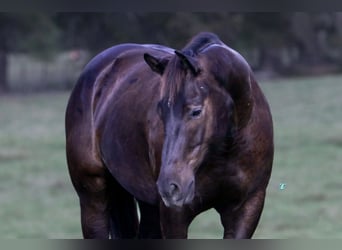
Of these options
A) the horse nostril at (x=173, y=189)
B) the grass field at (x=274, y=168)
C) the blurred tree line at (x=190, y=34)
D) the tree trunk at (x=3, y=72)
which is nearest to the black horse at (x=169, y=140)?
the horse nostril at (x=173, y=189)

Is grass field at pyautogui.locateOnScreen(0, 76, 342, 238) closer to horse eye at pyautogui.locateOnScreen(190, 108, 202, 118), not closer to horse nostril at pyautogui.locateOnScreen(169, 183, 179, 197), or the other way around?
horse eye at pyautogui.locateOnScreen(190, 108, 202, 118)

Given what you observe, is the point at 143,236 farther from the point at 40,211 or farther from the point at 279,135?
the point at 279,135

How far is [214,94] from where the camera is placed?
2758 millimetres

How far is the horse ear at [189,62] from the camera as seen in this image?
2.66 meters

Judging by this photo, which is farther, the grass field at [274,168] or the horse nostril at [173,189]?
the grass field at [274,168]

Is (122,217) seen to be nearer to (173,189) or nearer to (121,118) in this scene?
(121,118)

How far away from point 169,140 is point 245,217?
65cm

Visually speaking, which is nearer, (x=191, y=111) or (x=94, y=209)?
(x=191, y=111)

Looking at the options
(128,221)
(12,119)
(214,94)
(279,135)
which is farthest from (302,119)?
(214,94)

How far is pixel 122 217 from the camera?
4137 millimetres

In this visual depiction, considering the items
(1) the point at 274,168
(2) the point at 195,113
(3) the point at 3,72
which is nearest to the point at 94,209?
(2) the point at 195,113

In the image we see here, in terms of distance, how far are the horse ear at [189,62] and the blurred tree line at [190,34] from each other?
15.3m

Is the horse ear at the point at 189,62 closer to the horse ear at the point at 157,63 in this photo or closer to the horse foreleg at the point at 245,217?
the horse ear at the point at 157,63

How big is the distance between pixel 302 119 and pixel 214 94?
48.9 feet
